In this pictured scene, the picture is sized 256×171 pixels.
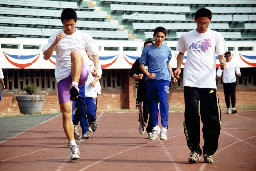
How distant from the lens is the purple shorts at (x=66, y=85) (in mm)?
5992

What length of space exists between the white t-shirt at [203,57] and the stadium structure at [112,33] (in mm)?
16158

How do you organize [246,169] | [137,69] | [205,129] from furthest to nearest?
[137,69] < [205,129] < [246,169]

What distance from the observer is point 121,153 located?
6.80 m

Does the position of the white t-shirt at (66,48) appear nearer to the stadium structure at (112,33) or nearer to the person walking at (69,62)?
the person walking at (69,62)

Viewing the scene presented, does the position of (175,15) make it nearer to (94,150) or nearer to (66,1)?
(66,1)

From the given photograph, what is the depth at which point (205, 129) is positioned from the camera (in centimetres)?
593

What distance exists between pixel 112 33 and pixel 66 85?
27191 millimetres

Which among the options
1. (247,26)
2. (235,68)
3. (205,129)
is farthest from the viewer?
(247,26)

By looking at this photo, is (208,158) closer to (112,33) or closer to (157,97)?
(157,97)

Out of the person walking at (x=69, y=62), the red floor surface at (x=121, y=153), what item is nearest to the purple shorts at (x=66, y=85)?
the person walking at (x=69, y=62)

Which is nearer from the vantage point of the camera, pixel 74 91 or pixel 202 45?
pixel 74 91

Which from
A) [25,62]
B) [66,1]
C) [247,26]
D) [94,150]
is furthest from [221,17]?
[94,150]

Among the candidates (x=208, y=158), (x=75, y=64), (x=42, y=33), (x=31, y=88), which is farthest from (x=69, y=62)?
(x=42, y=33)

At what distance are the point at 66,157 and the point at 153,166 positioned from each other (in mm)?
1483
